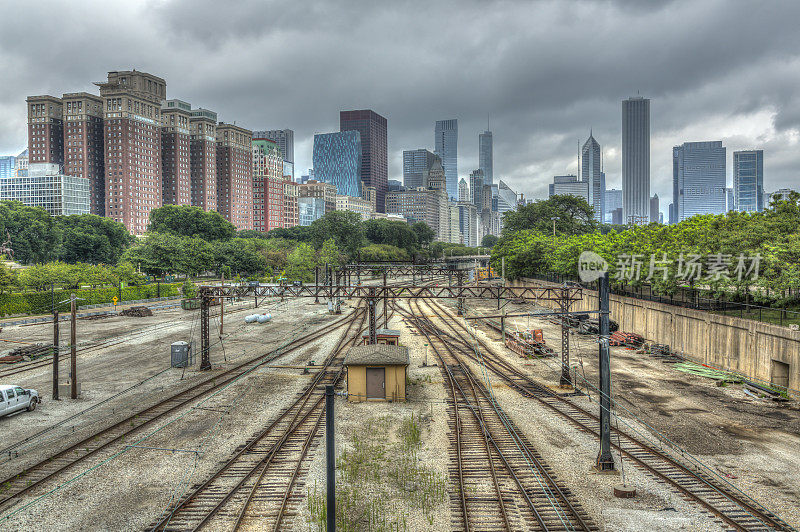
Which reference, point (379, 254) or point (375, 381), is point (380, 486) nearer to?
point (375, 381)

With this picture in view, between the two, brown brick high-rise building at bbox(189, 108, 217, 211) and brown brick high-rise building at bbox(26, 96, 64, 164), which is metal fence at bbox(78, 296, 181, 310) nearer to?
brown brick high-rise building at bbox(189, 108, 217, 211)

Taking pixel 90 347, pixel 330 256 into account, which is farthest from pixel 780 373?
pixel 330 256

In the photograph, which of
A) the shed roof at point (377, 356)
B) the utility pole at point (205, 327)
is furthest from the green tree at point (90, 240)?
A: the shed roof at point (377, 356)

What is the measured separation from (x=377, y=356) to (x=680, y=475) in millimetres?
14990

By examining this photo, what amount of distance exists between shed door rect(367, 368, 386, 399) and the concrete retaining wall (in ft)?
78.3

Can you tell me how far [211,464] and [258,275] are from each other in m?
75.3

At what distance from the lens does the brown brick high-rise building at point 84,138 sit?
530ft

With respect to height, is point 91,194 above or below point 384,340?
above

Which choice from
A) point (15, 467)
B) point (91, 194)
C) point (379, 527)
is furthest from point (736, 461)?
point (91, 194)

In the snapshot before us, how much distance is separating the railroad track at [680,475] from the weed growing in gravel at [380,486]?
7968 millimetres

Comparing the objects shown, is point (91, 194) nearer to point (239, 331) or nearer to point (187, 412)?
point (239, 331)

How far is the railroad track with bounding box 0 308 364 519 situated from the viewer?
1599cm

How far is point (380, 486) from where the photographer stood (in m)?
16.2

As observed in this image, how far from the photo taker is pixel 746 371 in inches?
1219
